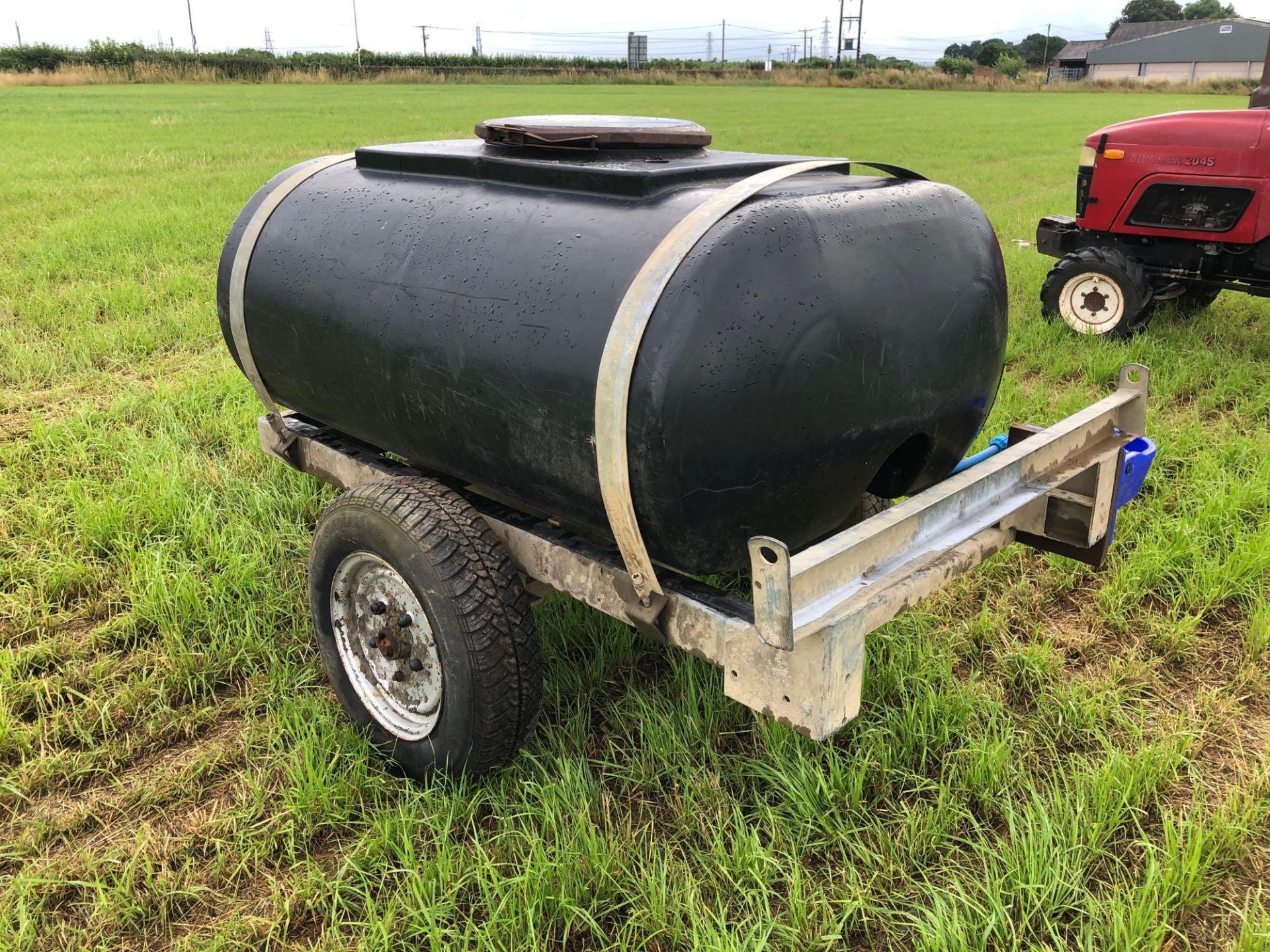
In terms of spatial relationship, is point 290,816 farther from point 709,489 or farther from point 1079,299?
point 1079,299

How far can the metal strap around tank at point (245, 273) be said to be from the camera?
305 centimetres

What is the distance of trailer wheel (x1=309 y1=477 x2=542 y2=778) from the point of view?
7.43 feet

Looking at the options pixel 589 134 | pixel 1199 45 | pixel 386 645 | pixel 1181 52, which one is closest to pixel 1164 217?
pixel 589 134

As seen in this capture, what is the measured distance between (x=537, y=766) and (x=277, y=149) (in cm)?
1514

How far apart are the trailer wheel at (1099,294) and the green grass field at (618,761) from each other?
1.36 metres

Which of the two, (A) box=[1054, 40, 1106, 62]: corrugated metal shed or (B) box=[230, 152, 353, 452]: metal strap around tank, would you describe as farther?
(A) box=[1054, 40, 1106, 62]: corrugated metal shed

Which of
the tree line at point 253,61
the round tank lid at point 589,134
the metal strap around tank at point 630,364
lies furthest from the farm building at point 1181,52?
the metal strap around tank at point 630,364

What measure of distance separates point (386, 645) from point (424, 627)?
0.45ft

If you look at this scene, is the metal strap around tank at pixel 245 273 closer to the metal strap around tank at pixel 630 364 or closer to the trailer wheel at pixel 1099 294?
the metal strap around tank at pixel 630 364

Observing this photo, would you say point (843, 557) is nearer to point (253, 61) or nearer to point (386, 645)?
point (386, 645)

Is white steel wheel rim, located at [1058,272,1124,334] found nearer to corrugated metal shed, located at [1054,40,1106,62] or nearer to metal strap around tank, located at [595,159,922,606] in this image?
metal strap around tank, located at [595,159,922,606]

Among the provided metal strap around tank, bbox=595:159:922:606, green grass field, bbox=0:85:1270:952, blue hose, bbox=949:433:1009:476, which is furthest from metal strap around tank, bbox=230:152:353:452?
blue hose, bbox=949:433:1009:476

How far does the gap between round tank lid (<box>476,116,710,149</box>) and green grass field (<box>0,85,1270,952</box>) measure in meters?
1.49

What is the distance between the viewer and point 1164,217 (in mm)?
5961
